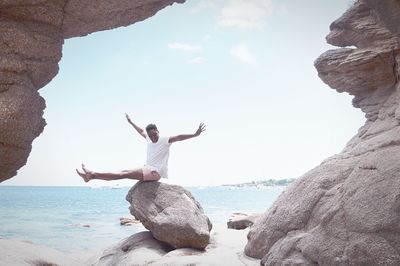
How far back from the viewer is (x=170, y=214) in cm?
898

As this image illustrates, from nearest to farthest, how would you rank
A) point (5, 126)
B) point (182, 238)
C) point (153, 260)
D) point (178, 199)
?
point (5, 126) < point (153, 260) < point (182, 238) < point (178, 199)

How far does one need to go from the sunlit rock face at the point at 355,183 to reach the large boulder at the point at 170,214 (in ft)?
5.44

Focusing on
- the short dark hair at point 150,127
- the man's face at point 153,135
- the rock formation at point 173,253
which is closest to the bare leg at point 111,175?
the man's face at point 153,135

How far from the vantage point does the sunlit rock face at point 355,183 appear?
567 cm

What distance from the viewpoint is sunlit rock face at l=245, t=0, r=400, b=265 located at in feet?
18.6

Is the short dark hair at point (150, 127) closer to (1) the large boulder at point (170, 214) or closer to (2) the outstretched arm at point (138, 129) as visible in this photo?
(2) the outstretched arm at point (138, 129)

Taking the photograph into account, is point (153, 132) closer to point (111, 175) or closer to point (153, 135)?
point (153, 135)

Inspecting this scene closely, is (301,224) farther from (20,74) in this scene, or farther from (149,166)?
(20,74)

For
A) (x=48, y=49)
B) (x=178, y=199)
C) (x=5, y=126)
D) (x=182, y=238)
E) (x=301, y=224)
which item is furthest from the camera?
(x=178, y=199)

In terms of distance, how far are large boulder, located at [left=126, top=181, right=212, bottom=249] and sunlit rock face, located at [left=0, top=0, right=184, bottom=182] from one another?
387 cm

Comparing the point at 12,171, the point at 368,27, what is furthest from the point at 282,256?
the point at 368,27

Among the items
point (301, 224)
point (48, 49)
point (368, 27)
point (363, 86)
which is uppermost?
point (368, 27)

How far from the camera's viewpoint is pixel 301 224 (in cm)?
705

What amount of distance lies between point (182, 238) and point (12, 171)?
15.7 ft
